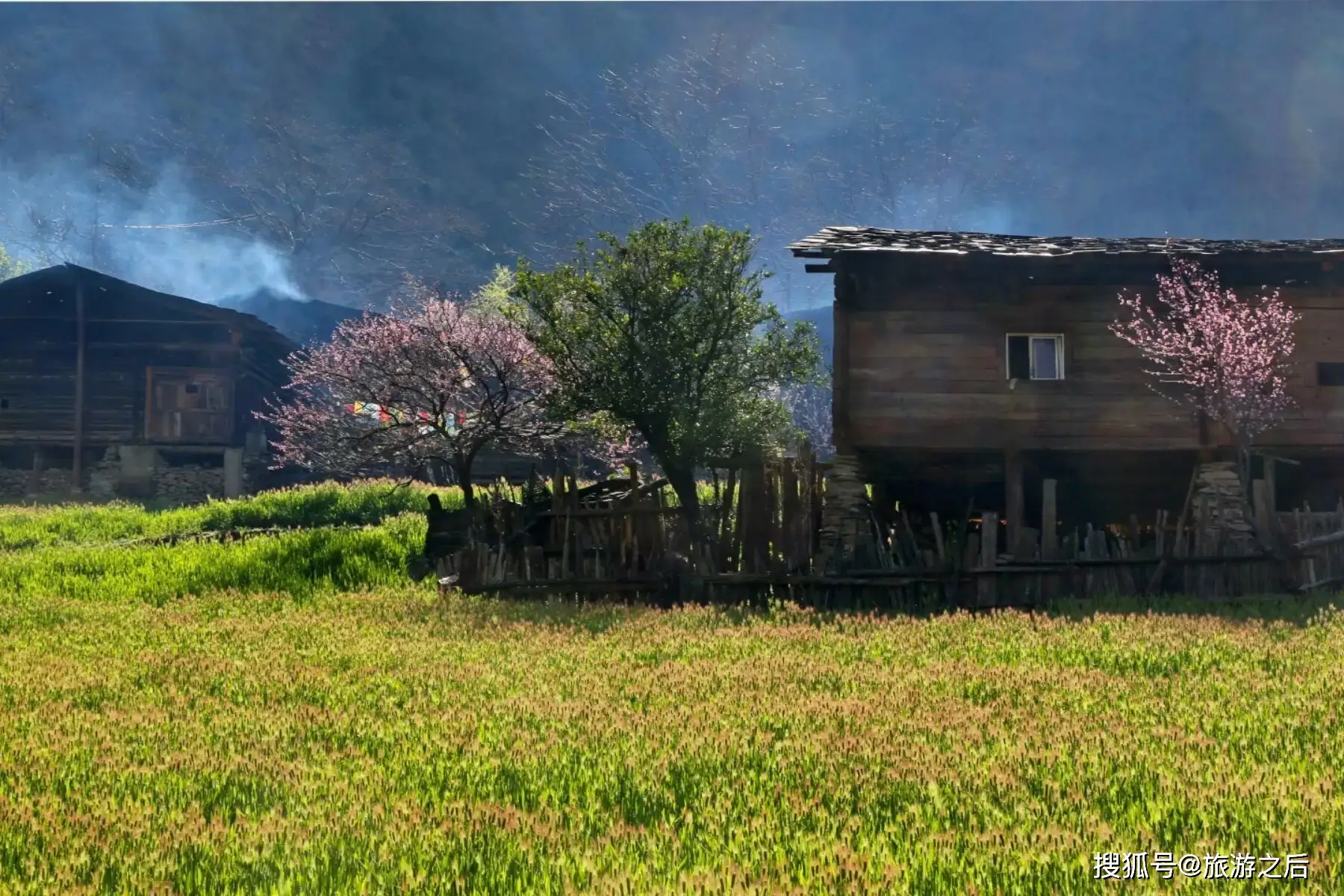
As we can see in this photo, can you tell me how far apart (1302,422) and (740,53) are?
150 meters

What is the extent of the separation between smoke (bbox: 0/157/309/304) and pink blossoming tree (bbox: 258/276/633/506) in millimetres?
93568

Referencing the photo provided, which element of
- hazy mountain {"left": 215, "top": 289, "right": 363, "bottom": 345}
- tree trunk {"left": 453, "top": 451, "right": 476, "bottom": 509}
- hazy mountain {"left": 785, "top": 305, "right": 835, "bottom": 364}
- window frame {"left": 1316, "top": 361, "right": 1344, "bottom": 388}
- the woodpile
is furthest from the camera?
hazy mountain {"left": 785, "top": 305, "right": 835, "bottom": 364}

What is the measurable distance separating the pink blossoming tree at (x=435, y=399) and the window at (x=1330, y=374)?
36.8 ft

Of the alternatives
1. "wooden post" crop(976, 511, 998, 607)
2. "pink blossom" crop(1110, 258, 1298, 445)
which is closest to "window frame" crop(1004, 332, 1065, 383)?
"pink blossom" crop(1110, 258, 1298, 445)

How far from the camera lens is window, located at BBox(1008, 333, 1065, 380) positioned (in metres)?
17.8

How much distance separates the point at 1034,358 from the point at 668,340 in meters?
5.53

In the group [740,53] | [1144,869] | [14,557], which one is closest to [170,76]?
[740,53]

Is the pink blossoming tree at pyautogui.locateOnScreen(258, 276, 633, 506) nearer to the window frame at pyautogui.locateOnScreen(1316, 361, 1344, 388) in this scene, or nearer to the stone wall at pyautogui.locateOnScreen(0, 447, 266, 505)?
the window frame at pyautogui.locateOnScreen(1316, 361, 1344, 388)

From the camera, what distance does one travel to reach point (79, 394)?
133 ft

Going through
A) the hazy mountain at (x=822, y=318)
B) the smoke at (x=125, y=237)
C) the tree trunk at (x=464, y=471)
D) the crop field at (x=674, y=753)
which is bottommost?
the crop field at (x=674, y=753)

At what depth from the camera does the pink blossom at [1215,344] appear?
54.0ft

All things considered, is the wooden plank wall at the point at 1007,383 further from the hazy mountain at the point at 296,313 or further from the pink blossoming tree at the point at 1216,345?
the hazy mountain at the point at 296,313

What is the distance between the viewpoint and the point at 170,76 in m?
128

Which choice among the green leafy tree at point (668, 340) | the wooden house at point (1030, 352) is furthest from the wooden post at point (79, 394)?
the wooden house at point (1030, 352)
